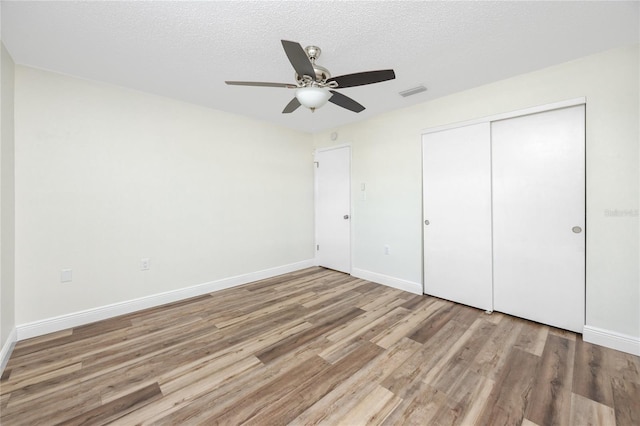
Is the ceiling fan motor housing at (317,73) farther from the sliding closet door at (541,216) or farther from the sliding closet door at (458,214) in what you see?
the sliding closet door at (541,216)

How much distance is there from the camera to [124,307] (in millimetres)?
2777

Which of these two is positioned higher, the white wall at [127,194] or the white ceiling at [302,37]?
the white ceiling at [302,37]

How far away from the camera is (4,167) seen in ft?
6.63

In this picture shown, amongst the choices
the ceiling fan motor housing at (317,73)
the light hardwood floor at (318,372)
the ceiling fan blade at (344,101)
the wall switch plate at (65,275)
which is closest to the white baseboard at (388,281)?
the light hardwood floor at (318,372)

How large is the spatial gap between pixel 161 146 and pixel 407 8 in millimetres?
2905

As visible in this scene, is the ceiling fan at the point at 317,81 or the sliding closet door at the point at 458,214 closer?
the ceiling fan at the point at 317,81

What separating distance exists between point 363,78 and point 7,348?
356 cm

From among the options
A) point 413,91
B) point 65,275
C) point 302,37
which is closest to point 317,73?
point 302,37

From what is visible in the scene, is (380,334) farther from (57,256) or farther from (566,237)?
(57,256)

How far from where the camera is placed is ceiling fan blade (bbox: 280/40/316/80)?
1.46 m

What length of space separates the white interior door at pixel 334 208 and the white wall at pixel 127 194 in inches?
36.1

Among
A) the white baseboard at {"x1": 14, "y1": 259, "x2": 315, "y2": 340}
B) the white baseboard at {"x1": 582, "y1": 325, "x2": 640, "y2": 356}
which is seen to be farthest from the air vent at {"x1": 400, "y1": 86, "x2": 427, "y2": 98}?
the white baseboard at {"x1": 14, "y1": 259, "x2": 315, "y2": 340}

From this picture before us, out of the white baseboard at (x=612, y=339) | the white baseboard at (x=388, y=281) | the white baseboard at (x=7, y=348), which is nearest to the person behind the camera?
the white baseboard at (x=7, y=348)

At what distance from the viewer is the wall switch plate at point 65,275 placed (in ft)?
8.05
